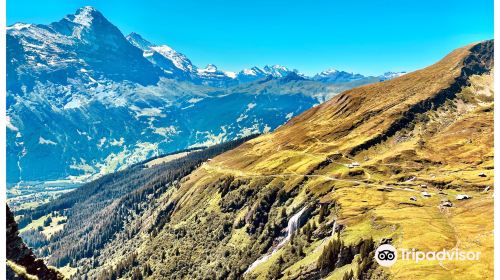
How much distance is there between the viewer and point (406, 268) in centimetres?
11506

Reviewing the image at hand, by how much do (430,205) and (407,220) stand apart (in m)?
32.3

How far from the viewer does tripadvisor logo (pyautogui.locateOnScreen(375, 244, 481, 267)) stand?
4589 inches

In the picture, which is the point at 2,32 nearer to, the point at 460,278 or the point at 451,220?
the point at 460,278

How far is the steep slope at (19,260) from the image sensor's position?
163ft

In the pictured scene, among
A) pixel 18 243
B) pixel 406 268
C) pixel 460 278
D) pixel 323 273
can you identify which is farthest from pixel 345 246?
pixel 18 243

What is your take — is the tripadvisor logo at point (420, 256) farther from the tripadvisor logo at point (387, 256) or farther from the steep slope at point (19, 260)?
the steep slope at point (19, 260)

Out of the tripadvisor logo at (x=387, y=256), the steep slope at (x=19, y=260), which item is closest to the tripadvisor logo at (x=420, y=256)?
the tripadvisor logo at (x=387, y=256)

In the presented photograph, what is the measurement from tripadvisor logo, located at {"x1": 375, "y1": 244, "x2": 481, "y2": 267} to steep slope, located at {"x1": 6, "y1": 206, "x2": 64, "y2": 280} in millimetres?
90041

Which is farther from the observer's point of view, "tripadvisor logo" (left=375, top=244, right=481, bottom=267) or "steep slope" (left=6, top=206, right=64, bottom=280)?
"tripadvisor logo" (left=375, top=244, right=481, bottom=267)

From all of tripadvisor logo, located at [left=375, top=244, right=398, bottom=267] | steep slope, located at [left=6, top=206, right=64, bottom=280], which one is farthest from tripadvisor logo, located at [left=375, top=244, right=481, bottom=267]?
steep slope, located at [left=6, top=206, right=64, bottom=280]

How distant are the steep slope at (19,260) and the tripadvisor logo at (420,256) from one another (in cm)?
9004

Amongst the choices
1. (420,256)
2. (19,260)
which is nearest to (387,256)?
(420,256)

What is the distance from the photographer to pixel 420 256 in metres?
120

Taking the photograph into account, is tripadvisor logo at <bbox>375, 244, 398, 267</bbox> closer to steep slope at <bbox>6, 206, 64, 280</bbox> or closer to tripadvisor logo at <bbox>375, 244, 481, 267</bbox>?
tripadvisor logo at <bbox>375, 244, 481, 267</bbox>
